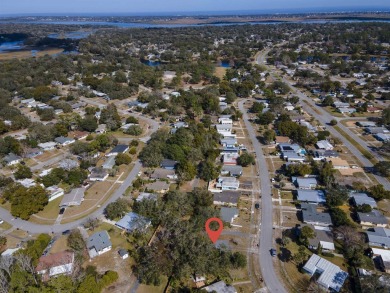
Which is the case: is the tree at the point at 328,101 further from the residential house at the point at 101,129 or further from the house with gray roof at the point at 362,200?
the residential house at the point at 101,129

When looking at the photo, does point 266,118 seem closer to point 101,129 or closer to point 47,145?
point 101,129

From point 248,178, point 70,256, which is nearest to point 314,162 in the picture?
point 248,178

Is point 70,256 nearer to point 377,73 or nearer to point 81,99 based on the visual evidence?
point 81,99

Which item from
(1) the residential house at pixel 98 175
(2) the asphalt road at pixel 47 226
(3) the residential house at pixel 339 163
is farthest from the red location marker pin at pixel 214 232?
(3) the residential house at pixel 339 163

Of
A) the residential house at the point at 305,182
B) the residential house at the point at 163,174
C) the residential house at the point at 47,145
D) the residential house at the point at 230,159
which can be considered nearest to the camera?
the residential house at the point at 305,182

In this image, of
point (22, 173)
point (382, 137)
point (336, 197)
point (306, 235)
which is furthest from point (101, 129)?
point (382, 137)
